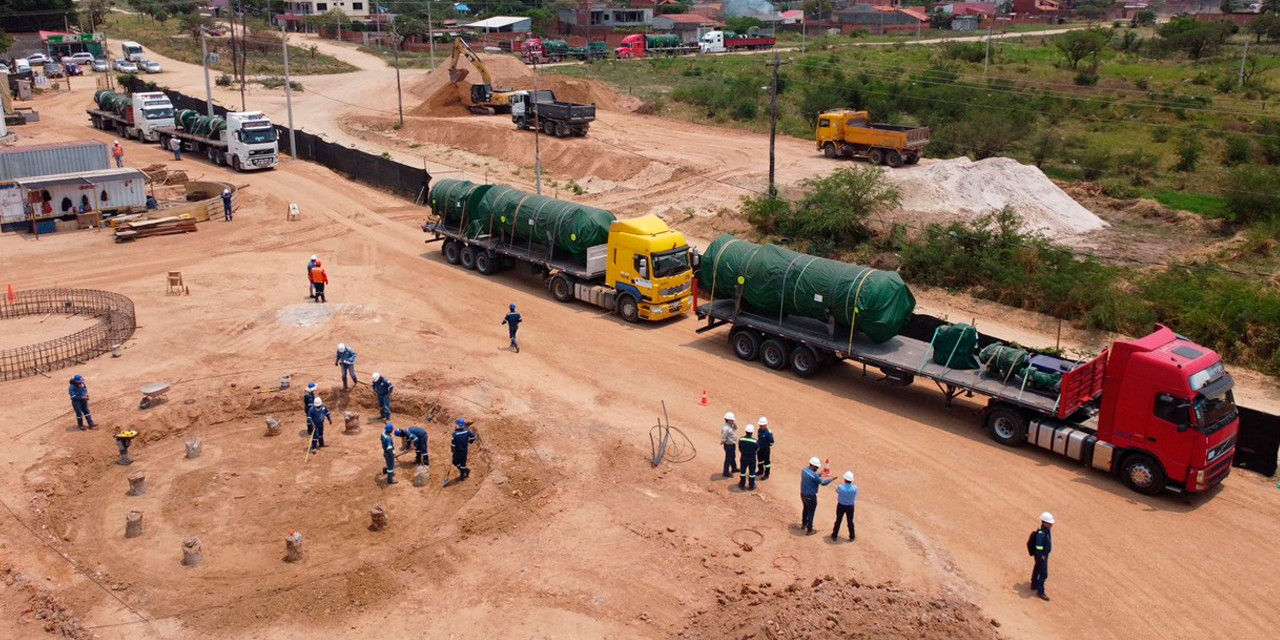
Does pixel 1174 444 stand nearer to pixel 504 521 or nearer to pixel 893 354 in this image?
pixel 893 354

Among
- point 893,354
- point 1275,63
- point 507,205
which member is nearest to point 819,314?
point 893,354

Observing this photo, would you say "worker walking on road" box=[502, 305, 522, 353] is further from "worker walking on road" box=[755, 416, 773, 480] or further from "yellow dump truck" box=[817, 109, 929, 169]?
"yellow dump truck" box=[817, 109, 929, 169]

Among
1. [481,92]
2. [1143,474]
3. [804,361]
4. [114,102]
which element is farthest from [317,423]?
[114,102]

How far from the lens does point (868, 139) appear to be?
51750 millimetres

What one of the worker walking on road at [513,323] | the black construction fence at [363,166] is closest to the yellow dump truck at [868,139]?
the black construction fence at [363,166]

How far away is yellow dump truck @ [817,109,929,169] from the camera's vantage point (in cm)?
4994

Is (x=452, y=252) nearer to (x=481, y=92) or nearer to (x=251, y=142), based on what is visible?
(x=251, y=142)

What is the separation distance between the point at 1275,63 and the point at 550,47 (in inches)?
2674

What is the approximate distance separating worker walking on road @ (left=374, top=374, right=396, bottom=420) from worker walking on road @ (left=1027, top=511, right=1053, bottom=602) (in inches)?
579

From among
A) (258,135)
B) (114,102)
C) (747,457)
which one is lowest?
(747,457)

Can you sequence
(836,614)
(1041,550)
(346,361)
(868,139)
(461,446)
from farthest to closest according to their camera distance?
1. (868,139)
2. (346,361)
3. (461,446)
4. (1041,550)
5. (836,614)

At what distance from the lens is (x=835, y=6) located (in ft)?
567

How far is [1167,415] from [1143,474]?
1378 mm

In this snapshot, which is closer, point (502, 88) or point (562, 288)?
point (562, 288)
